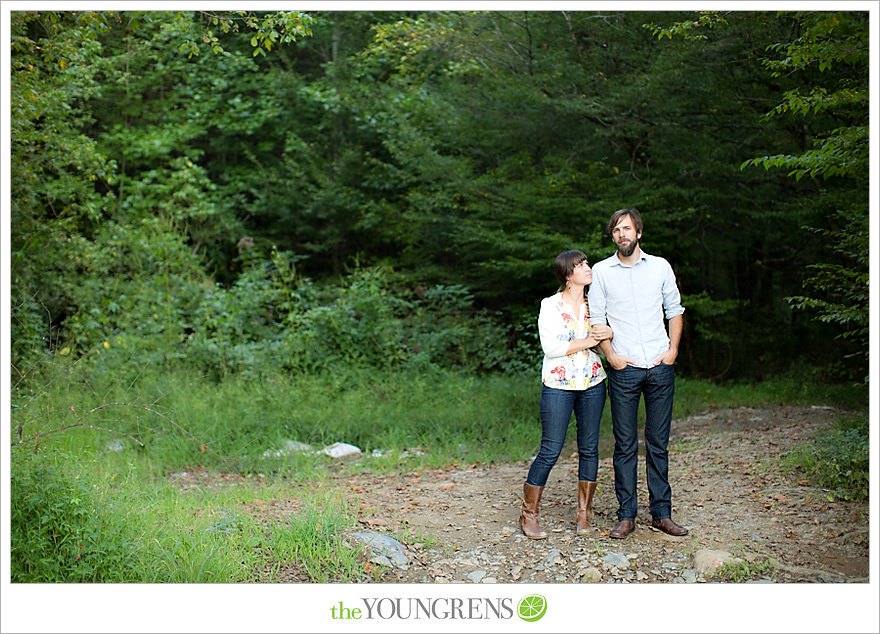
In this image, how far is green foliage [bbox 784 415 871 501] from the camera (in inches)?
180

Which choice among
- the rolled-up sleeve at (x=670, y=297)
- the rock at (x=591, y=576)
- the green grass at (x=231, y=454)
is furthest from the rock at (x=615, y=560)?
the rolled-up sleeve at (x=670, y=297)

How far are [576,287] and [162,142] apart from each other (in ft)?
31.0

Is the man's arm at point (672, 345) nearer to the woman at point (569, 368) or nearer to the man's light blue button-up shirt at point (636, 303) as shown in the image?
the man's light blue button-up shirt at point (636, 303)

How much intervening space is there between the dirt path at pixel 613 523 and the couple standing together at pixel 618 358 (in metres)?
0.21

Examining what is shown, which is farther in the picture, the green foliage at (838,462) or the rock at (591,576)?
the green foliage at (838,462)

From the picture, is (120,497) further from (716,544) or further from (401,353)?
(401,353)

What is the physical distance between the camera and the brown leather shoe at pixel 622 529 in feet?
13.4

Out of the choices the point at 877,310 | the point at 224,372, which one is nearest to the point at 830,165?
the point at 877,310

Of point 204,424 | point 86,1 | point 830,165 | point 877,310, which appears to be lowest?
point 204,424

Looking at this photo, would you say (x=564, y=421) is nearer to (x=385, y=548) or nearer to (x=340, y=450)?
(x=385, y=548)

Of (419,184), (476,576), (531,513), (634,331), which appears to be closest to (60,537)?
(476,576)

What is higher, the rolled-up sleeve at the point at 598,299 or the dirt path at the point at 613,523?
the rolled-up sleeve at the point at 598,299

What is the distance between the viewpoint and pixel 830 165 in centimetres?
461

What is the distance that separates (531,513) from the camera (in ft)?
13.8
